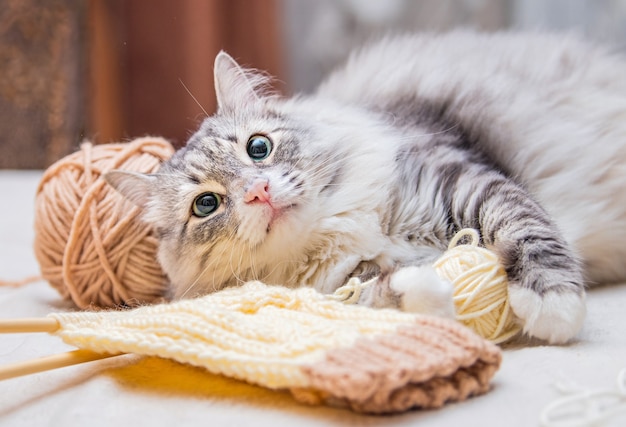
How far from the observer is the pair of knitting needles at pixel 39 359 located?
1.17m

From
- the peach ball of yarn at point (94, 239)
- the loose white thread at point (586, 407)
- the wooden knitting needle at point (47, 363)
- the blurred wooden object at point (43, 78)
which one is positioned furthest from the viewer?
the blurred wooden object at point (43, 78)

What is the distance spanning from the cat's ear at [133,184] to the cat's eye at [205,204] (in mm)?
221

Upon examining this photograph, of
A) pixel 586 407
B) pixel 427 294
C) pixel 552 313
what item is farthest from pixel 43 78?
pixel 586 407

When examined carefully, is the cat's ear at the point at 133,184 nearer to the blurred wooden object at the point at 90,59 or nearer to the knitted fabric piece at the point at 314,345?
the knitted fabric piece at the point at 314,345

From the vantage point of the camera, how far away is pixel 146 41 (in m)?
3.45

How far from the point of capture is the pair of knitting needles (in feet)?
3.83

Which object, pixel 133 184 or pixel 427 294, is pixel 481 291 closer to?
pixel 427 294

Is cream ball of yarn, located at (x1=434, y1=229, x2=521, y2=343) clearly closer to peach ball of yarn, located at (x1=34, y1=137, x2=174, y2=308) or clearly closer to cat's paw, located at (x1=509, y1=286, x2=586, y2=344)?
cat's paw, located at (x1=509, y1=286, x2=586, y2=344)

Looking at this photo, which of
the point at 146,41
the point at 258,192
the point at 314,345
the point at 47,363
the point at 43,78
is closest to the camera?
the point at 314,345

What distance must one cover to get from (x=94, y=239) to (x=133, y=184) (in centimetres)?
21

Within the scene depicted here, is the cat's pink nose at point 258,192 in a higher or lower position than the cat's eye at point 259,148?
lower

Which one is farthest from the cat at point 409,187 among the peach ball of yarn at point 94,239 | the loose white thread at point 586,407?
the loose white thread at point 586,407

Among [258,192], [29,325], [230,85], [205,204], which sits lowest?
[29,325]

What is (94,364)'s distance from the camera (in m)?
1.35
